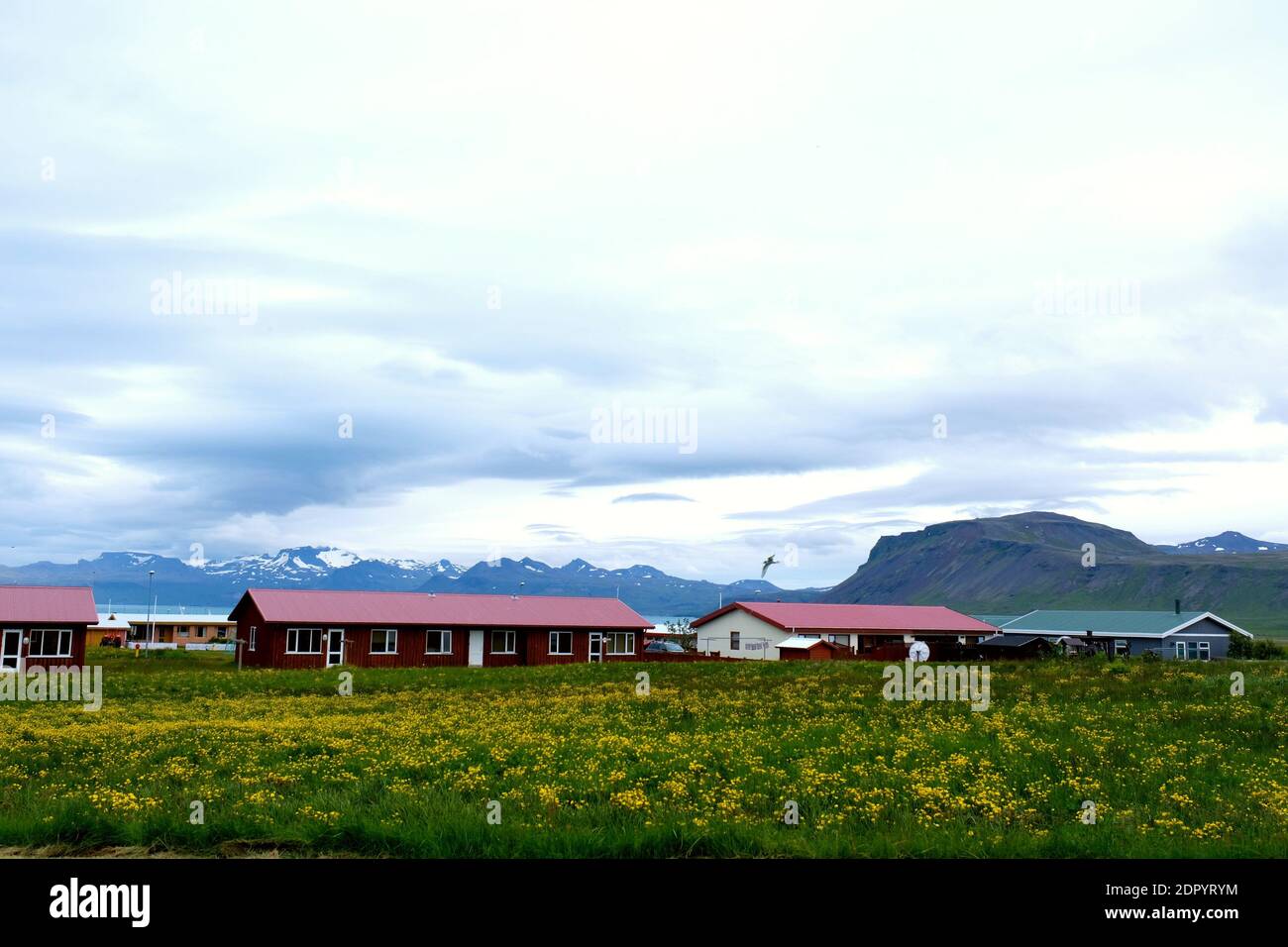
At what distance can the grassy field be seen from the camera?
1277 centimetres

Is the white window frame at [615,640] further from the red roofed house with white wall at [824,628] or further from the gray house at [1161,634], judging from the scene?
the gray house at [1161,634]

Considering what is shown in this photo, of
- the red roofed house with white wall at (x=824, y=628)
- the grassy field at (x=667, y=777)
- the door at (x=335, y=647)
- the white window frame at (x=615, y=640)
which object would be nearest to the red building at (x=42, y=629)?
the door at (x=335, y=647)

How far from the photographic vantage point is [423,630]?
68.8 m

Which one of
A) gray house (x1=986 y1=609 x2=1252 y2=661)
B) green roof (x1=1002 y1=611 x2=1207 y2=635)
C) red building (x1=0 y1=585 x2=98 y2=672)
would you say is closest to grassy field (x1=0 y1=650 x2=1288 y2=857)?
red building (x1=0 y1=585 x2=98 y2=672)

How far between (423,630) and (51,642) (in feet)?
74.0

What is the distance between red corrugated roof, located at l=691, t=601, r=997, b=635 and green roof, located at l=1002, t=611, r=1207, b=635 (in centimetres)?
1782

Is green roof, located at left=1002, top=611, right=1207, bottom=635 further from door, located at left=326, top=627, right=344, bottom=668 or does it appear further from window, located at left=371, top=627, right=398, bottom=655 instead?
door, located at left=326, top=627, right=344, bottom=668
